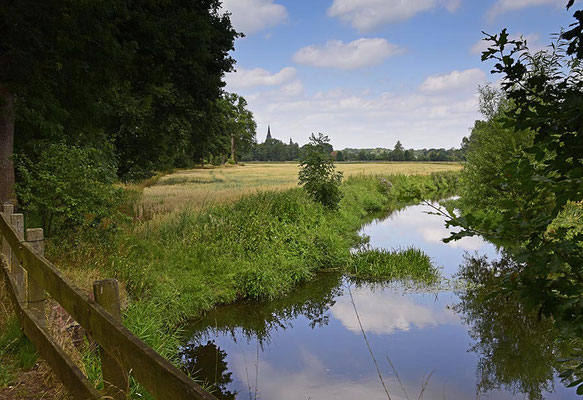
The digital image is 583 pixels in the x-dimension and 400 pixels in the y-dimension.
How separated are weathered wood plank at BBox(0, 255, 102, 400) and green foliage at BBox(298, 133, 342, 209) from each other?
14.4 m

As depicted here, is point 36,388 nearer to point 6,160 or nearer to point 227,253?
point 6,160

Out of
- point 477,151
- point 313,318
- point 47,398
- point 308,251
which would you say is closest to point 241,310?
point 313,318

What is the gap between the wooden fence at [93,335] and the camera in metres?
1.81

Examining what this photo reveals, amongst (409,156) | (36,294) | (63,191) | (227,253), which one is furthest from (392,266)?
(409,156)

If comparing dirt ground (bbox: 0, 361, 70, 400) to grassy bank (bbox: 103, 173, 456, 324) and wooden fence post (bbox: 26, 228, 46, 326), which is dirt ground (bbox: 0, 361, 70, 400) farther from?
grassy bank (bbox: 103, 173, 456, 324)

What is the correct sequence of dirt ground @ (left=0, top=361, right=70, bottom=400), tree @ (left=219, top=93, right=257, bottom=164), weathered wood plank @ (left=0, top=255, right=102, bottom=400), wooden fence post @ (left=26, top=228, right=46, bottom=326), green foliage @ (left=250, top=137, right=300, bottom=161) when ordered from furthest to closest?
green foliage @ (left=250, top=137, right=300, bottom=161) → tree @ (left=219, top=93, right=257, bottom=164) → wooden fence post @ (left=26, top=228, right=46, bottom=326) → dirt ground @ (left=0, top=361, right=70, bottom=400) → weathered wood plank @ (left=0, top=255, right=102, bottom=400)

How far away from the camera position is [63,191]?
25.6 ft

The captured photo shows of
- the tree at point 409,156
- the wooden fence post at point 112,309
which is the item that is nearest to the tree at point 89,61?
the wooden fence post at point 112,309

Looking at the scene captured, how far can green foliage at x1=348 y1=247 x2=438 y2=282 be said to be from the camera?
12.3 metres

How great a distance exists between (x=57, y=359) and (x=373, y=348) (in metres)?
6.15

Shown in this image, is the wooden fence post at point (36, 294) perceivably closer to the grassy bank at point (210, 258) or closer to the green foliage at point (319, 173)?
the grassy bank at point (210, 258)

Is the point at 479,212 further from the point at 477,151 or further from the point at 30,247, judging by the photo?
the point at 30,247

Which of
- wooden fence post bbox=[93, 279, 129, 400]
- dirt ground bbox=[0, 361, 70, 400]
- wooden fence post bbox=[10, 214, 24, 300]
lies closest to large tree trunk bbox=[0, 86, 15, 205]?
wooden fence post bbox=[10, 214, 24, 300]

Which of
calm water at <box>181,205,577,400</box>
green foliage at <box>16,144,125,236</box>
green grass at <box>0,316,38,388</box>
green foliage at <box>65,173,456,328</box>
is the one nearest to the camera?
green grass at <box>0,316,38,388</box>
